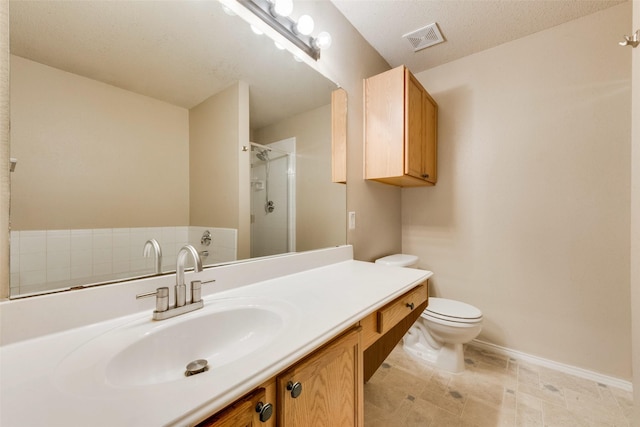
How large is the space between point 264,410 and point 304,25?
5.01 ft

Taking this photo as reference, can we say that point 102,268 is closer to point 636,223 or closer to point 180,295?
point 180,295

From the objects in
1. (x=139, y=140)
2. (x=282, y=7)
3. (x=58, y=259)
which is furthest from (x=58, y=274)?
(x=282, y=7)

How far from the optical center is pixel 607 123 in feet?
5.09

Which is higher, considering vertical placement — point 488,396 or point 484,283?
point 484,283

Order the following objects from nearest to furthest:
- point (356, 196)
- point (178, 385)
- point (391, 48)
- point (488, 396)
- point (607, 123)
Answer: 1. point (178, 385)
2. point (488, 396)
3. point (607, 123)
4. point (356, 196)
5. point (391, 48)

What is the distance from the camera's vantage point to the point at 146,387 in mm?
432

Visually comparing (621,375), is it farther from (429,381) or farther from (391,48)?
(391,48)

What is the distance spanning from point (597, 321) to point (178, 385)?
2.38 m

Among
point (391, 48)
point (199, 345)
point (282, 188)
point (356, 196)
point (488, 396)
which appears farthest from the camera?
point (391, 48)

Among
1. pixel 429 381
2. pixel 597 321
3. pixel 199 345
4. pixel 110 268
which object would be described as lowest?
pixel 429 381

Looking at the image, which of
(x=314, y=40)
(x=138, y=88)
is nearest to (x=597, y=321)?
(x=314, y=40)

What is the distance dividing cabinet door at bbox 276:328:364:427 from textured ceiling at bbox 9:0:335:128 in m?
0.97

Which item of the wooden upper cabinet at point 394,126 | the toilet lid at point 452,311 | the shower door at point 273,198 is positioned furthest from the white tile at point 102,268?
the toilet lid at point 452,311

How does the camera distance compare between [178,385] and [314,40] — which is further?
[314,40]
